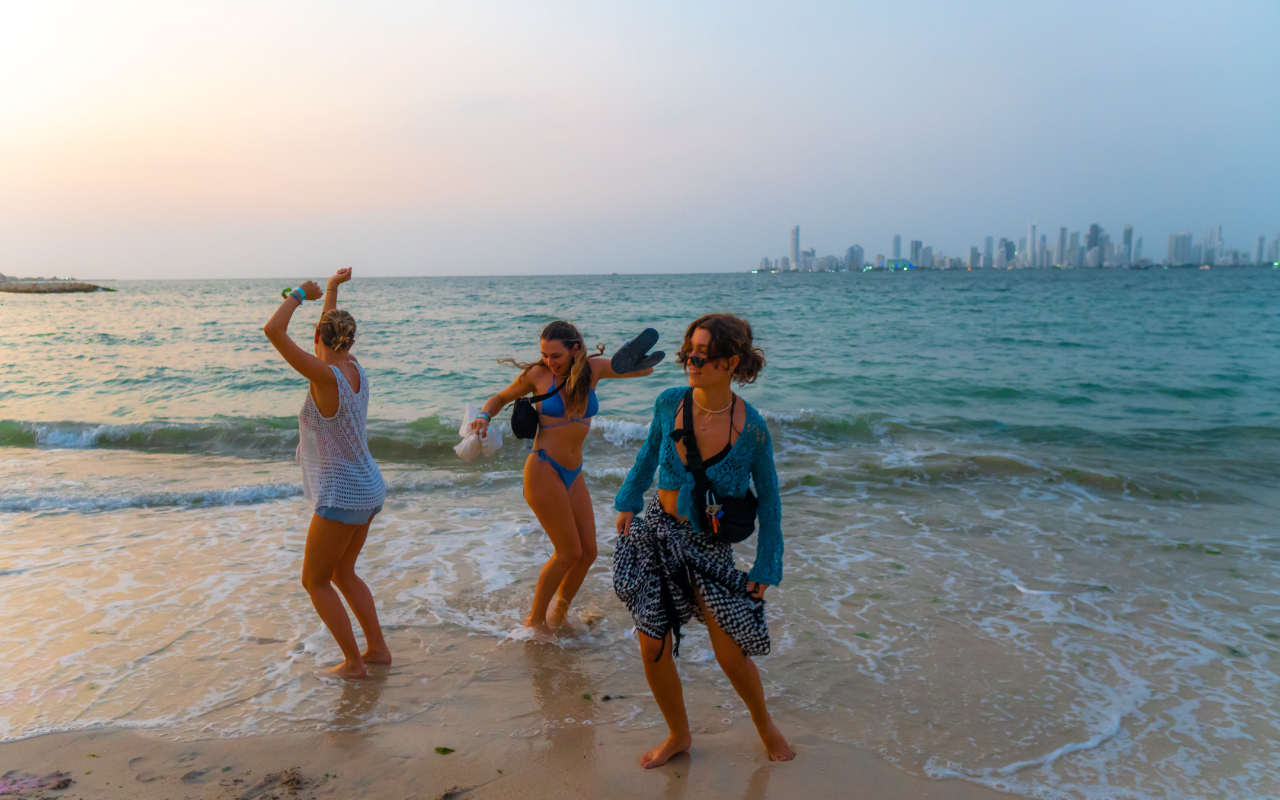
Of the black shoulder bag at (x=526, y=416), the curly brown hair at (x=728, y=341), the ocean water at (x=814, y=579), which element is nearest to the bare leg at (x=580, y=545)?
the ocean water at (x=814, y=579)

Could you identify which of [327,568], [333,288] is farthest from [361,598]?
[333,288]

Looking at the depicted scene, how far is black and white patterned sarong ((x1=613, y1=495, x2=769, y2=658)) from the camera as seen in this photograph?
2.97m

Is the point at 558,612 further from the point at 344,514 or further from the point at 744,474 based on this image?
the point at 744,474

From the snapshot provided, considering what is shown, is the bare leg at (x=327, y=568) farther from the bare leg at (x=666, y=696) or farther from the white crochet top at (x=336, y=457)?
the bare leg at (x=666, y=696)

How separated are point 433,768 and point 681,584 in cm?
149

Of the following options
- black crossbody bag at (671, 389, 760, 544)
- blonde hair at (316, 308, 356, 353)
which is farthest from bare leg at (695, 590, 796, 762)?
blonde hair at (316, 308, 356, 353)

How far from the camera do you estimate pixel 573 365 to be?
169 inches

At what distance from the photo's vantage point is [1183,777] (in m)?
3.36

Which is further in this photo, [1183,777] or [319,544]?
[319,544]

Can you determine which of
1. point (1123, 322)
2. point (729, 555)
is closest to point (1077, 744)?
point (729, 555)

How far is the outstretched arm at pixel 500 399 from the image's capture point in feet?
13.6

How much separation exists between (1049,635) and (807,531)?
2.48m

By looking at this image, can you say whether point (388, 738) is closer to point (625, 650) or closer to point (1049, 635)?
point (625, 650)

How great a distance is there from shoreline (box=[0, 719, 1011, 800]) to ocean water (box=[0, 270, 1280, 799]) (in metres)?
0.15
